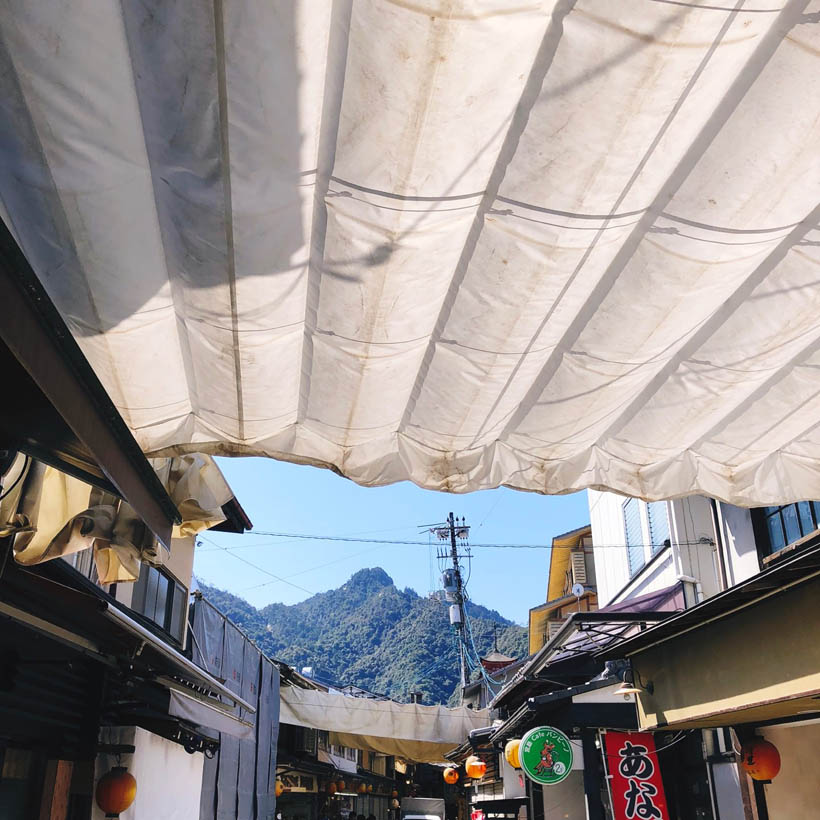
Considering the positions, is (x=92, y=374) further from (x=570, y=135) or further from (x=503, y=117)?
(x=570, y=135)

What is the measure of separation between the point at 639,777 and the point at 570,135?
9.51m

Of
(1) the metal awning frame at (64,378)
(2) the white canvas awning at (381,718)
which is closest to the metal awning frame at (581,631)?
(1) the metal awning frame at (64,378)

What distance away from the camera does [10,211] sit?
311 cm

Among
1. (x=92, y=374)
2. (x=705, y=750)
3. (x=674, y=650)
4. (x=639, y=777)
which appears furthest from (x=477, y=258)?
(x=705, y=750)

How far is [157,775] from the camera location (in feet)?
33.0

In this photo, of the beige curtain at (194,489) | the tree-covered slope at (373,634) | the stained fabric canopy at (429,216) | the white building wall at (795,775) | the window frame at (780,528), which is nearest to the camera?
the stained fabric canopy at (429,216)

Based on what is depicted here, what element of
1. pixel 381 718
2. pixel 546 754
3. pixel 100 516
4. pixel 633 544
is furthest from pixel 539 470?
pixel 381 718

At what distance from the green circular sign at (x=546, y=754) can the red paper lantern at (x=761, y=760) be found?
304 centimetres

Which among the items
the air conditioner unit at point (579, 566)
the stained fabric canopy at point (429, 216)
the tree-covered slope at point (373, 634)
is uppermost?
the tree-covered slope at point (373, 634)

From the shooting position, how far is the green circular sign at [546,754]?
1075 centimetres

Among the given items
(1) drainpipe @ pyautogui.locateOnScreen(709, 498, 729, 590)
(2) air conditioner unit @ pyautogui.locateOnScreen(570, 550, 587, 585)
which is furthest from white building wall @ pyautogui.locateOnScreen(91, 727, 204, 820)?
(2) air conditioner unit @ pyautogui.locateOnScreen(570, 550, 587, 585)

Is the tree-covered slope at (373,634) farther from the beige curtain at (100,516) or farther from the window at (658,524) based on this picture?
the beige curtain at (100,516)

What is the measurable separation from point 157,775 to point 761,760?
7.83 meters

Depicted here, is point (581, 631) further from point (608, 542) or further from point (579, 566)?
point (579, 566)
